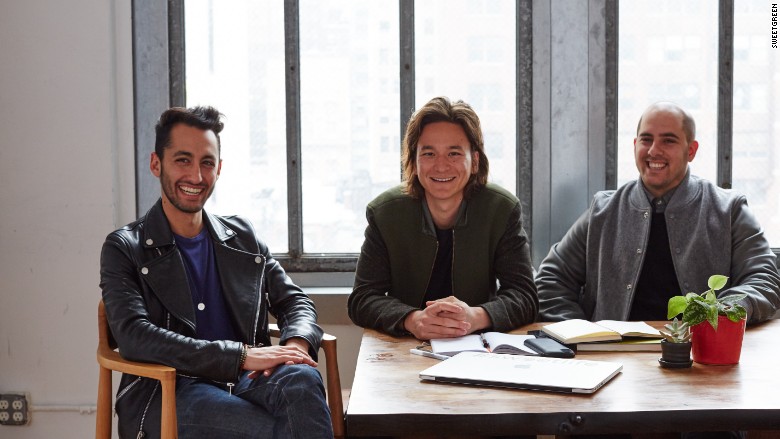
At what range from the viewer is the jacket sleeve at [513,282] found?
2.66 meters

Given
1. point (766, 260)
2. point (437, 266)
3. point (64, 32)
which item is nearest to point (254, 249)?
point (437, 266)

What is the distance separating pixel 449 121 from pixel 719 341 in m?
1.19

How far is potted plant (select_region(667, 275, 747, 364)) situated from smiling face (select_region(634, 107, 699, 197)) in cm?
101

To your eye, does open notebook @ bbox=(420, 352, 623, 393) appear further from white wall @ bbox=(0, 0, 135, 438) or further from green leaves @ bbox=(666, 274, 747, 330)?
white wall @ bbox=(0, 0, 135, 438)

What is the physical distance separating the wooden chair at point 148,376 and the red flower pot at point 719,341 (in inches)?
39.8

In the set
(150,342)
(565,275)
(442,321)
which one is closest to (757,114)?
(565,275)

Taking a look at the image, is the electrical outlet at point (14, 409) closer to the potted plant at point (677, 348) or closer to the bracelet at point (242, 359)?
the bracelet at point (242, 359)

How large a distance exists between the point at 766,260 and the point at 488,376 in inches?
54.3

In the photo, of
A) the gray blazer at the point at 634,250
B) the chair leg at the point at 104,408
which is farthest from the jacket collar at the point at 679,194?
the chair leg at the point at 104,408

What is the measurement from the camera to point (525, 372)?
204cm

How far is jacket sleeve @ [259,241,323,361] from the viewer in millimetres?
2633

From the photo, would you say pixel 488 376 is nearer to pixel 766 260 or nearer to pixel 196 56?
pixel 766 260

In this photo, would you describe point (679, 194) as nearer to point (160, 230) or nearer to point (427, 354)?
point (427, 354)

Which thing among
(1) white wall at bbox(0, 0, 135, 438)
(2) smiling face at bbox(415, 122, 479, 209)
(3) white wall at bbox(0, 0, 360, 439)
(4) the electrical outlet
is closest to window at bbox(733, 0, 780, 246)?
(2) smiling face at bbox(415, 122, 479, 209)
